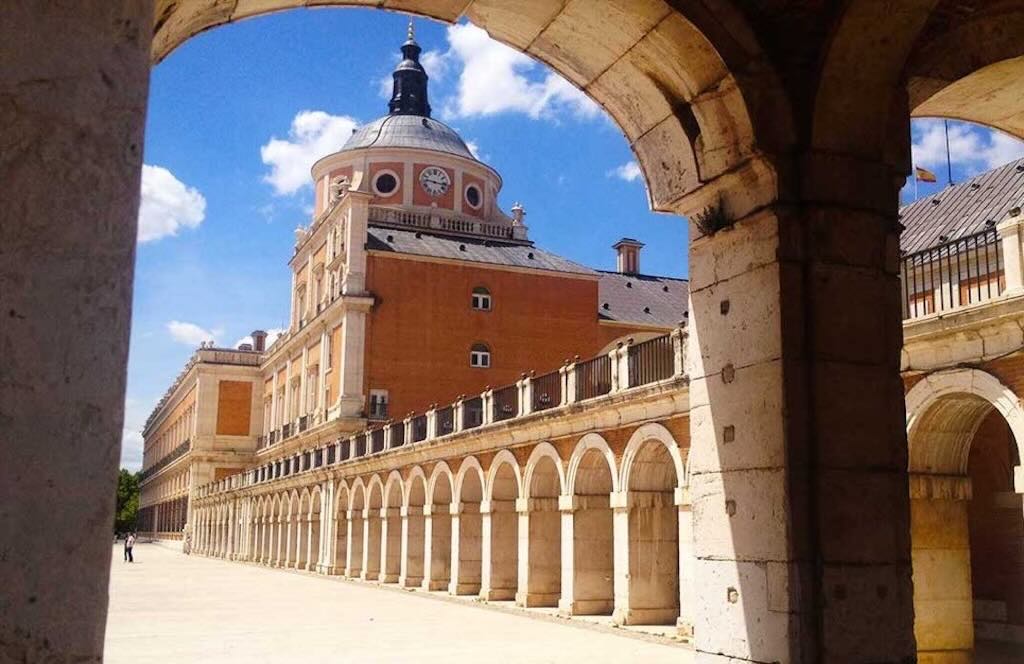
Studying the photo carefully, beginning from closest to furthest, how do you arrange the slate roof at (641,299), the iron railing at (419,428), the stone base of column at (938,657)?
the stone base of column at (938,657), the iron railing at (419,428), the slate roof at (641,299)

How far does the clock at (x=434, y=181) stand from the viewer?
4831 centimetres

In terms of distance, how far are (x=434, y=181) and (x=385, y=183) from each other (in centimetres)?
223

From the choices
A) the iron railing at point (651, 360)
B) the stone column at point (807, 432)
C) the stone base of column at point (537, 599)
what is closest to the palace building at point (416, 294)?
the stone base of column at point (537, 599)

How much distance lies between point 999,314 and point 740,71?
28.7 ft

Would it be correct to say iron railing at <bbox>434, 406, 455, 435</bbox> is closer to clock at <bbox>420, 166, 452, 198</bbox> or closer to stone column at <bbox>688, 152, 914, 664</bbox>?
stone column at <bbox>688, 152, 914, 664</bbox>

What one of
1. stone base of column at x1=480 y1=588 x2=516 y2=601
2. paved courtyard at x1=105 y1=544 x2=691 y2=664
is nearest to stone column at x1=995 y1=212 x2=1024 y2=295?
paved courtyard at x1=105 y1=544 x2=691 y2=664

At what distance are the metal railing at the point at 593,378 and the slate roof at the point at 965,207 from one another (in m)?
7.60

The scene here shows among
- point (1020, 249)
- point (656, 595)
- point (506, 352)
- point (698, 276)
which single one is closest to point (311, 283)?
point (506, 352)

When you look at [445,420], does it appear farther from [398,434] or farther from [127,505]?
[127,505]

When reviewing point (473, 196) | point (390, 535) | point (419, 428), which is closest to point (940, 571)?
point (419, 428)

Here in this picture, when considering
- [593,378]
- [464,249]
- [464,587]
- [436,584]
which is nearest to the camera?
[593,378]

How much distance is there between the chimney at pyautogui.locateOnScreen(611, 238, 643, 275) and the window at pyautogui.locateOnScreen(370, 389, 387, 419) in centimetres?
1911

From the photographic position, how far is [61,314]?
2.25 m

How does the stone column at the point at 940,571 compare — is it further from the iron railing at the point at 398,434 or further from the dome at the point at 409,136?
the dome at the point at 409,136
